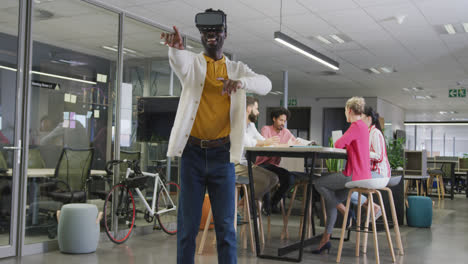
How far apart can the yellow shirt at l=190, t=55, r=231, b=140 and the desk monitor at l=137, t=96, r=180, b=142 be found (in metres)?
3.56

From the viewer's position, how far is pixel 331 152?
13.5ft

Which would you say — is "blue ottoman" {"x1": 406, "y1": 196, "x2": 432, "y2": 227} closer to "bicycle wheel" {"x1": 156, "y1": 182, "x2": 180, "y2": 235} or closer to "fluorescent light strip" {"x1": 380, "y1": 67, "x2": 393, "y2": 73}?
"bicycle wheel" {"x1": 156, "y1": 182, "x2": 180, "y2": 235}

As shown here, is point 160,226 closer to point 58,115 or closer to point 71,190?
point 71,190

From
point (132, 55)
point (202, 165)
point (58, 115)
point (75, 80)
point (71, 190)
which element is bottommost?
point (71, 190)

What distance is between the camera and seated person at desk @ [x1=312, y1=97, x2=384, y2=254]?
171 inches

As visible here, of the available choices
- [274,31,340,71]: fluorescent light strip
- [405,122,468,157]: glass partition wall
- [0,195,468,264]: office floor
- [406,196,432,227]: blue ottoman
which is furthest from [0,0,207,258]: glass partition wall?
[405,122,468,157]: glass partition wall

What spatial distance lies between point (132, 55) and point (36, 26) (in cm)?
132

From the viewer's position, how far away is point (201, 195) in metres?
2.45

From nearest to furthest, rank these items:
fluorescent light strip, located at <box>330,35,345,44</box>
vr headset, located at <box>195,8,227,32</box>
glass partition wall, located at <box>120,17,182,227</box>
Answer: vr headset, located at <box>195,8,227,32</box> < glass partition wall, located at <box>120,17,182,227</box> < fluorescent light strip, located at <box>330,35,345,44</box>

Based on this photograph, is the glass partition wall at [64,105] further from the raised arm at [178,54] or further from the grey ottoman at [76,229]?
the raised arm at [178,54]

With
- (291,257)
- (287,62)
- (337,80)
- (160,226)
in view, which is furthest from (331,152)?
(337,80)

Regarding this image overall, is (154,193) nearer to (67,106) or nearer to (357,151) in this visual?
(67,106)

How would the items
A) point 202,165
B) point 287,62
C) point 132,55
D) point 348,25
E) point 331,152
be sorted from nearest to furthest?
point 202,165 < point 331,152 < point 132,55 < point 348,25 < point 287,62

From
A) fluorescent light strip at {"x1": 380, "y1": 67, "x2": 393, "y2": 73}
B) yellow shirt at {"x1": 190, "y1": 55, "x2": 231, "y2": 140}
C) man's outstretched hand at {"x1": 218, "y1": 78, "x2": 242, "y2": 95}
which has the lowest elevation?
yellow shirt at {"x1": 190, "y1": 55, "x2": 231, "y2": 140}
